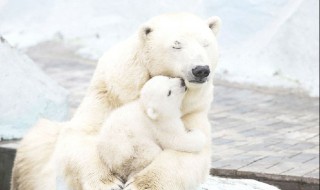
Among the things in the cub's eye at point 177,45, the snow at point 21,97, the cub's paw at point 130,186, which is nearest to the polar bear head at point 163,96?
the cub's eye at point 177,45

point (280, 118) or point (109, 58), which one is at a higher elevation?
point (109, 58)

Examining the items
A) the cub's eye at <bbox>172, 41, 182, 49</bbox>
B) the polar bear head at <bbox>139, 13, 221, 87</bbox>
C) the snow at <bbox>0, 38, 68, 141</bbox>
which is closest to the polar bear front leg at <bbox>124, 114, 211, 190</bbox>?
the polar bear head at <bbox>139, 13, 221, 87</bbox>

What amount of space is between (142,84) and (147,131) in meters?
0.19

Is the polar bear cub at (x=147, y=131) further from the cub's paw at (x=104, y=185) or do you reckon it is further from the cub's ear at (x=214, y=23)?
the cub's ear at (x=214, y=23)

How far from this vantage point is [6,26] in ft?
39.9

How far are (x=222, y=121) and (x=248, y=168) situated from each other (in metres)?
2.04

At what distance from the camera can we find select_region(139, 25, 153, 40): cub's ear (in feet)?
9.49

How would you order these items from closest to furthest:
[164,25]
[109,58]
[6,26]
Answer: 1. [164,25]
2. [109,58]
3. [6,26]

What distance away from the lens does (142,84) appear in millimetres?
2900

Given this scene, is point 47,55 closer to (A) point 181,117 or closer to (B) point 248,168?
(B) point 248,168

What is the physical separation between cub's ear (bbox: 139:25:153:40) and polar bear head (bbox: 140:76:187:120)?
0.65ft

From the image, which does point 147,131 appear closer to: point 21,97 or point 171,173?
point 171,173

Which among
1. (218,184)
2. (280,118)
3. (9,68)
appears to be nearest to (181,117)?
(218,184)

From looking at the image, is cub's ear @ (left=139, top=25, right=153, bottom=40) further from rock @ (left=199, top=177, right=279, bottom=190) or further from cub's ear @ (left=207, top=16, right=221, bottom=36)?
rock @ (left=199, top=177, right=279, bottom=190)
